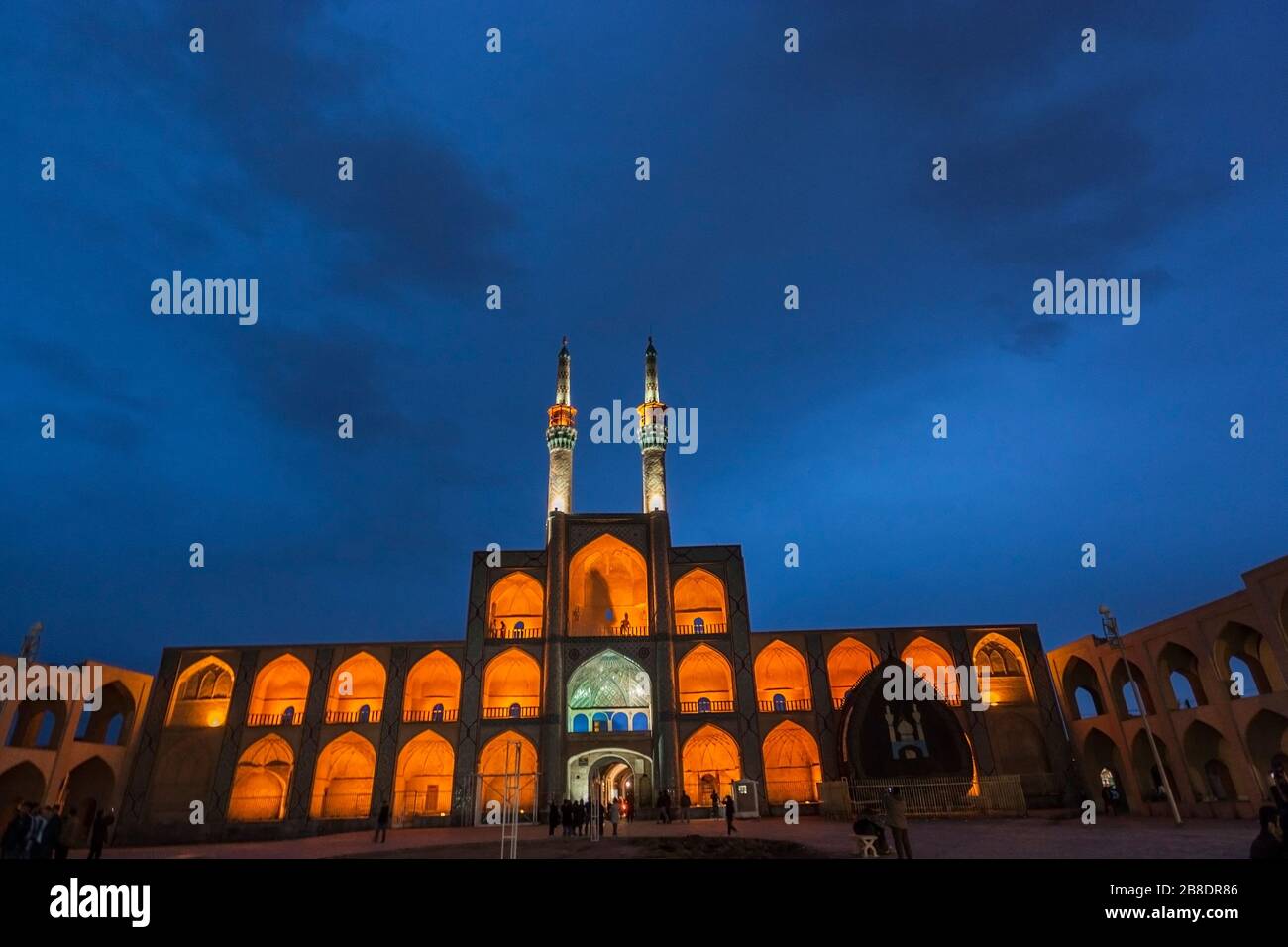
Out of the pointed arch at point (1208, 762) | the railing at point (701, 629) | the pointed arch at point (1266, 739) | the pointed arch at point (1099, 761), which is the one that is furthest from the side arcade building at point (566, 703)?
the pointed arch at point (1266, 739)

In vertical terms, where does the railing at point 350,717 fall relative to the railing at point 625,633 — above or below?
below

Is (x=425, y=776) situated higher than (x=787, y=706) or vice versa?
(x=787, y=706)

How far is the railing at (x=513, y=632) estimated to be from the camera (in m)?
33.0

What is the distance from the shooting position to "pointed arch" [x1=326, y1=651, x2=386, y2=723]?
31.6 metres

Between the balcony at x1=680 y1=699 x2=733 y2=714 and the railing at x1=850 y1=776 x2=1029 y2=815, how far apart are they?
23.5ft

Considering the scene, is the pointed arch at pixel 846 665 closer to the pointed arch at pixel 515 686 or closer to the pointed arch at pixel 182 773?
the pointed arch at pixel 515 686

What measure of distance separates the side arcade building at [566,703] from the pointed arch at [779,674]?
0.10 meters

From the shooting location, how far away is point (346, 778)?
3238 cm

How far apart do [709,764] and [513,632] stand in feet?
37.8

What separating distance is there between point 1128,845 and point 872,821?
19.0ft

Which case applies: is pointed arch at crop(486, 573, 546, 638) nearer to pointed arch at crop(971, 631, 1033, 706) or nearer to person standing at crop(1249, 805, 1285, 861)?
pointed arch at crop(971, 631, 1033, 706)

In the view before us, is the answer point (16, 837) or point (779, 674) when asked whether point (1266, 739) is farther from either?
point (16, 837)

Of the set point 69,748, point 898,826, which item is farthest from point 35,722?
point 898,826
